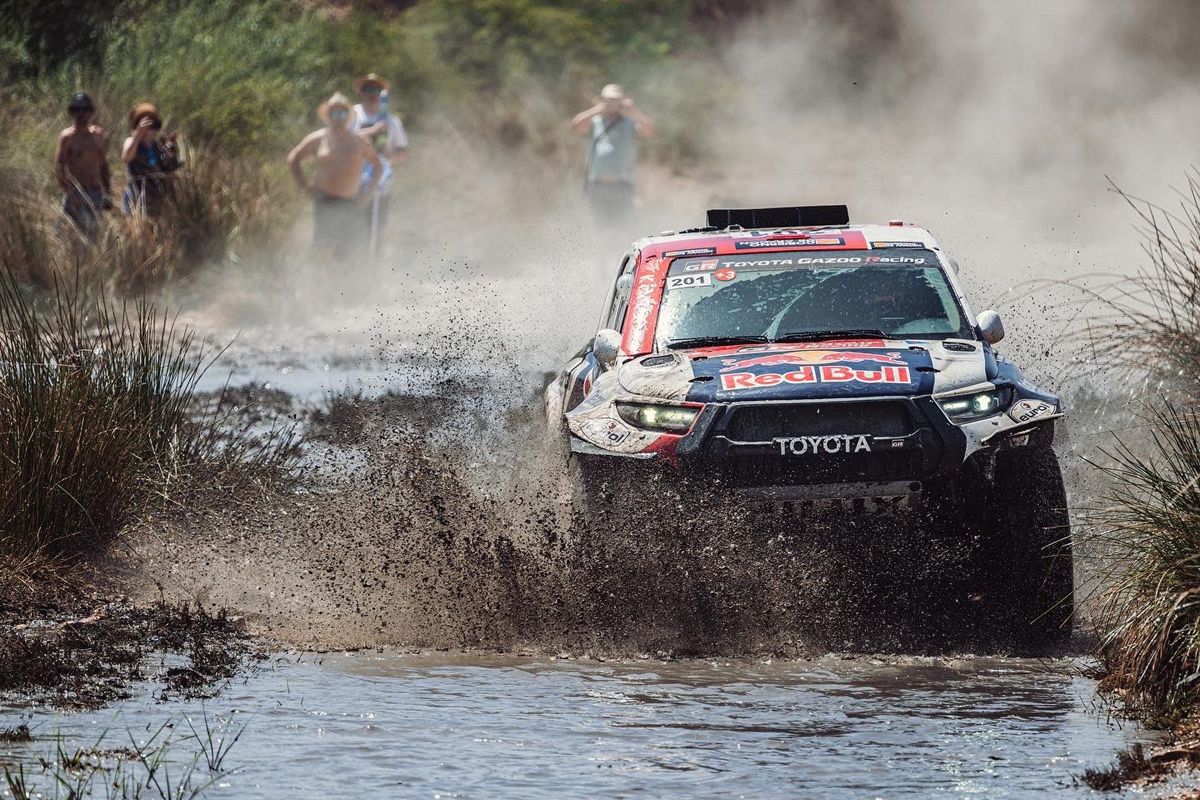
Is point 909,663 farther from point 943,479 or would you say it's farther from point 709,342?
point 709,342

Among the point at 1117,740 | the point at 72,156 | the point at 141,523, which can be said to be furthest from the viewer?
the point at 72,156

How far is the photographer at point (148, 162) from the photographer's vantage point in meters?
18.6

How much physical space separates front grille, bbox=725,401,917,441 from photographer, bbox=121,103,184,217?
11.9m

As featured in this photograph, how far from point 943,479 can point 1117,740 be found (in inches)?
62.7

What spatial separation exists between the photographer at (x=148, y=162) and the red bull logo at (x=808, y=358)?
1152 cm

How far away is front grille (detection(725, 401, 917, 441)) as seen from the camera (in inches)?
303

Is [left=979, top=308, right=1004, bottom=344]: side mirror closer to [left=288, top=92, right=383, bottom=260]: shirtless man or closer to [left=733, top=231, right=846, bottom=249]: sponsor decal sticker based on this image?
[left=733, top=231, right=846, bottom=249]: sponsor decal sticker

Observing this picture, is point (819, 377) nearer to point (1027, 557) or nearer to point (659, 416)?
point (659, 416)

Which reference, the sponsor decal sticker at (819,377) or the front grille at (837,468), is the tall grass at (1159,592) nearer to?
the front grille at (837,468)

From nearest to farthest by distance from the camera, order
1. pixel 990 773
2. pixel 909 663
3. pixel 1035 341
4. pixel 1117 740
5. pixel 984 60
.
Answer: pixel 990 773, pixel 1117 740, pixel 909 663, pixel 1035 341, pixel 984 60

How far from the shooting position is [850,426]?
7684 mm

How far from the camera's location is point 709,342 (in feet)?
28.2

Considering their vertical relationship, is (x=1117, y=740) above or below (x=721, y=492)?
below

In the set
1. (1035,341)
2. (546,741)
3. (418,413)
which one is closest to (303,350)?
(418,413)
